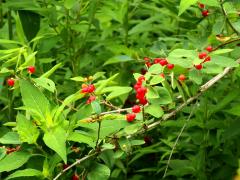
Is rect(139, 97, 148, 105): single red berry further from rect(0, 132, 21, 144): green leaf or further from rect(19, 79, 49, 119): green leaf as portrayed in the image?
rect(0, 132, 21, 144): green leaf

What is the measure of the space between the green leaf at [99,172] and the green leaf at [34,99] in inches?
11.6

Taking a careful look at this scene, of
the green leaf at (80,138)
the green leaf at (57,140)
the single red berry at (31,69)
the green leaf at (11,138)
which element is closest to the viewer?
the green leaf at (57,140)

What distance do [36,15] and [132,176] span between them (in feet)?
3.84

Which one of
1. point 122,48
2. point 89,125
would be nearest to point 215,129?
point 122,48

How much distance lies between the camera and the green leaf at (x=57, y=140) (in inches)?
73.0

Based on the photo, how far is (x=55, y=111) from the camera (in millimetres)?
2076

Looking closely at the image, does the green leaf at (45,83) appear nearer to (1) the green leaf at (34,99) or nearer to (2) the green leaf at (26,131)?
(1) the green leaf at (34,99)

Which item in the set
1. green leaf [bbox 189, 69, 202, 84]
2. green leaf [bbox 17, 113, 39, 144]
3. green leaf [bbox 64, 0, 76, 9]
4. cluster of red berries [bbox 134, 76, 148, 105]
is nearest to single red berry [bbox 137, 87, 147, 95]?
cluster of red berries [bbox 134, 76, 148, 105]

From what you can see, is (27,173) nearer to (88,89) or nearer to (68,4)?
(88,89)

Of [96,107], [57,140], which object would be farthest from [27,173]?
[96,107]

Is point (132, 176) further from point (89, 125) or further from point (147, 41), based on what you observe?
point (89, 125)

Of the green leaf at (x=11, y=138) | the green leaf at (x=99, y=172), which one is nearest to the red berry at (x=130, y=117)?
the green leaf at (x=99, y=172)

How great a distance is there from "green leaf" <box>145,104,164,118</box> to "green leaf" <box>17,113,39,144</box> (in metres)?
0.45

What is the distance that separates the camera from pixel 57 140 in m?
1.92
